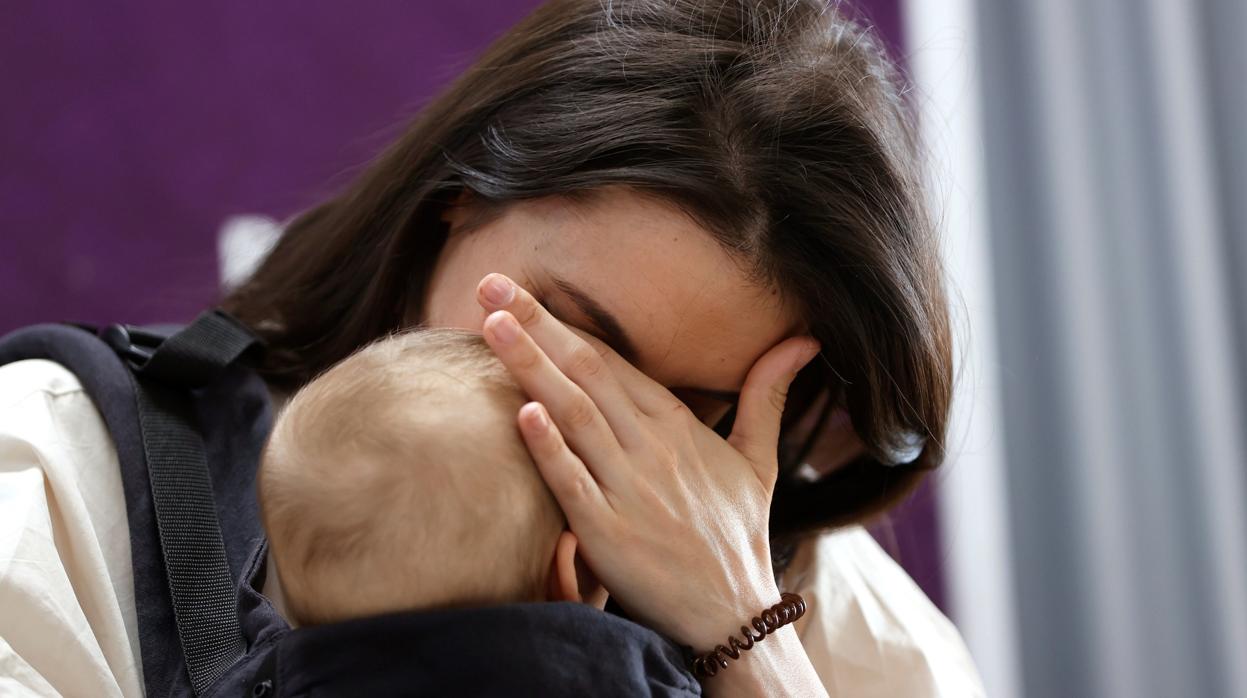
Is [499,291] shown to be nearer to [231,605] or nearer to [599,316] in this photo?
[599,316]

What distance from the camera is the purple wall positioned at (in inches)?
→ 60.1

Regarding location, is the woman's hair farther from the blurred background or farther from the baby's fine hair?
the blurred background

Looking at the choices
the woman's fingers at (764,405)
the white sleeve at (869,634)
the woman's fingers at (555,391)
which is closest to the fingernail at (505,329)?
the woman's fingers at (555,391)

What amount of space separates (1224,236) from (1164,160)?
0.13 m

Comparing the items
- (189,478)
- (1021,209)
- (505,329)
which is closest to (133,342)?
(189,478)

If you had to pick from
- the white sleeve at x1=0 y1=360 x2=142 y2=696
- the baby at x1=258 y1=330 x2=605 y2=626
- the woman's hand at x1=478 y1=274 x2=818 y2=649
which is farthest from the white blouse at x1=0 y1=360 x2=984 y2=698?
the woman's hand at x1=478 y1=274 x2=818 y2=649

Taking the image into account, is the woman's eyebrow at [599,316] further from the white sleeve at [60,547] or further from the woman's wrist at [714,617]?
the white sleeve at [60,547]

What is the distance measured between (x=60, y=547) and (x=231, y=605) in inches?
4.7

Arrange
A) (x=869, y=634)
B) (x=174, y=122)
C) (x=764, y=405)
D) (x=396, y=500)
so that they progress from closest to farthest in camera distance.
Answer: (x=396, y=500), (x=764, y=405), (x=869, y=634), (x=174, y=122)

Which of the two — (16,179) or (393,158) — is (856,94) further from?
(16,179)

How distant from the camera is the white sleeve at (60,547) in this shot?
0.70 meters

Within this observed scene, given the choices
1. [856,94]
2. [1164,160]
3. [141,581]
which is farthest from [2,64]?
[1164,160]

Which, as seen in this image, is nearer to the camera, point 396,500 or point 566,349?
point 396,500

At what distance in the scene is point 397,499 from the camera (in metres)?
0.65
